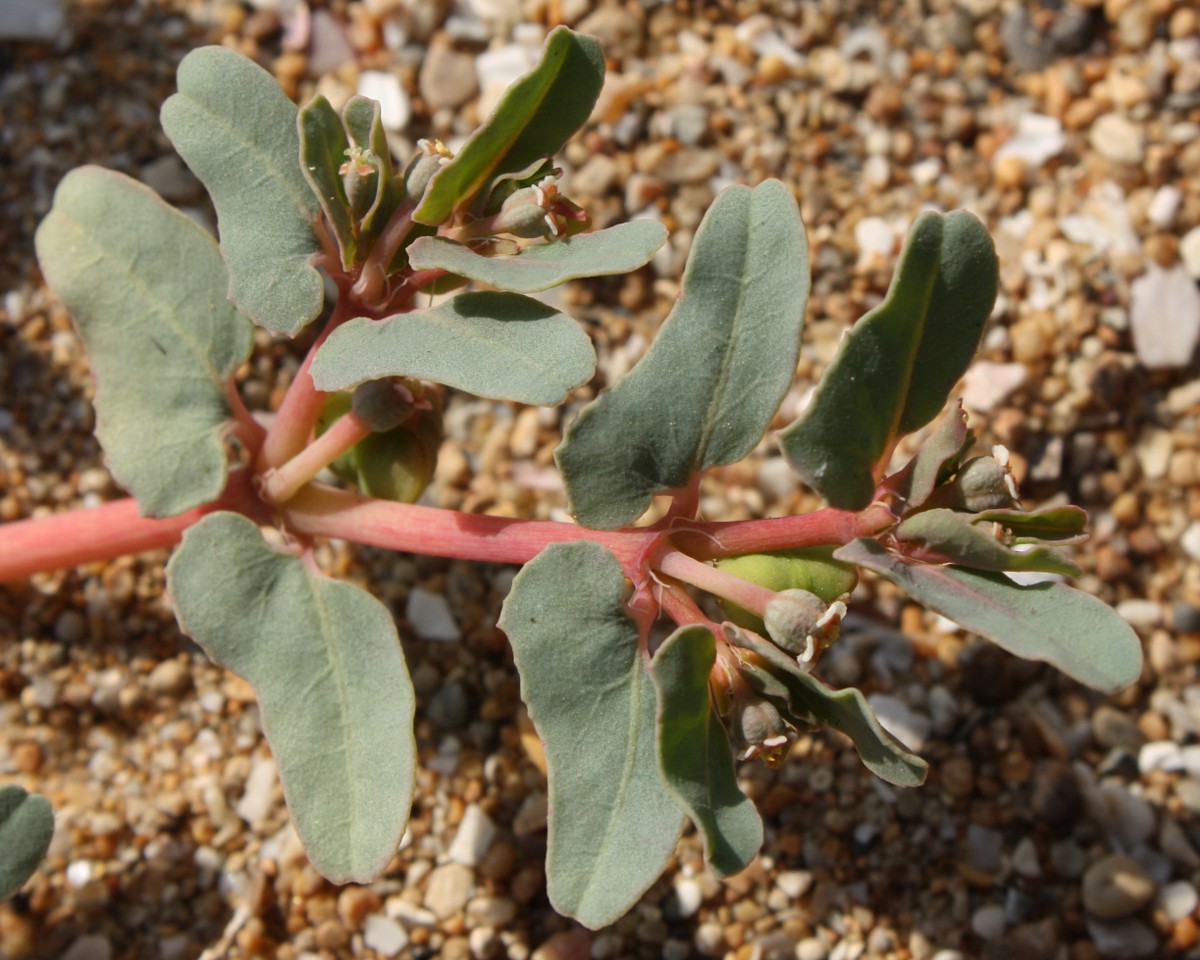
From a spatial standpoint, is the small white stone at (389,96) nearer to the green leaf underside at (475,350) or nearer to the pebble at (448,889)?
the green leaf underside at (475,350)

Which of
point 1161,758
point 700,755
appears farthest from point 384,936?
point 1161,758

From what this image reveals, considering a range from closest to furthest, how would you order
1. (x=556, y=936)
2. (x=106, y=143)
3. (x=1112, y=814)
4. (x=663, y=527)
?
(x=663, y=527) → (x=556, y=936) → (x=1112, y=814) → (x=106, y=143)

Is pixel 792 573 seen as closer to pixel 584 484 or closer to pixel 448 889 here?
pixel 584 484

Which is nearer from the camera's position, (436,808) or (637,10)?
(436,808)

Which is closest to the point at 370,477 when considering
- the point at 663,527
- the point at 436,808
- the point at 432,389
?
the point at 432,389

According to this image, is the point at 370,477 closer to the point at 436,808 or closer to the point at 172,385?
the point at 172,385
